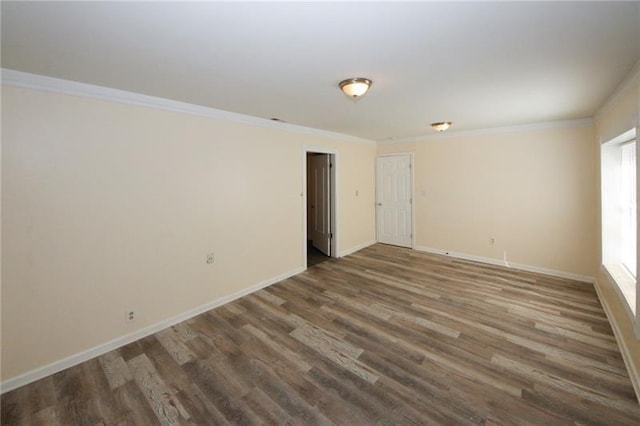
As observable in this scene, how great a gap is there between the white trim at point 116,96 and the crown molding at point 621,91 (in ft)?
11.8

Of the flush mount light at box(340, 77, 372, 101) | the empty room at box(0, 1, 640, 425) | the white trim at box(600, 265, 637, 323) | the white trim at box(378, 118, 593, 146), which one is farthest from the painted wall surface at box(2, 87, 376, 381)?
the white trim at box(600, 265, 637, 323)

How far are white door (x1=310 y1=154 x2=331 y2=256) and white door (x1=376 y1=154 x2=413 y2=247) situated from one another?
58.8 inches

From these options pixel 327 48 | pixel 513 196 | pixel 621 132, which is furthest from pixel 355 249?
pixel 327 48

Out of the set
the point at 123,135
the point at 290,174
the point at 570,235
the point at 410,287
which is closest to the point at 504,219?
the point at 570,235

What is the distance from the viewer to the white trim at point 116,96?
208 centimetres

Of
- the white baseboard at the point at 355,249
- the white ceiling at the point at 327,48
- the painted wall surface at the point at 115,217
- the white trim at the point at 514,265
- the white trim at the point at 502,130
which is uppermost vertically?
the white trim at the point at 502,130

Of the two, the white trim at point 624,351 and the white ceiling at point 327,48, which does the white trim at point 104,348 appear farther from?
the white trim at point 624,351

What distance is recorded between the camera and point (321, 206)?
5.66m

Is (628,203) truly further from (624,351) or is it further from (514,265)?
(514,265)

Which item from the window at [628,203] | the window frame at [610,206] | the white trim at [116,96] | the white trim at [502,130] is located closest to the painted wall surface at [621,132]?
the window frame at [610,206]

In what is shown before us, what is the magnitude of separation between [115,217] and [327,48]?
2425 mm

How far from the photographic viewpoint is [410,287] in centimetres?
391

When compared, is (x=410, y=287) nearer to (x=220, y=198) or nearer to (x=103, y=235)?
(x=220, y=198)

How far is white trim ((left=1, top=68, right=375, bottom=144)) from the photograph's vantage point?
82.0 inches
